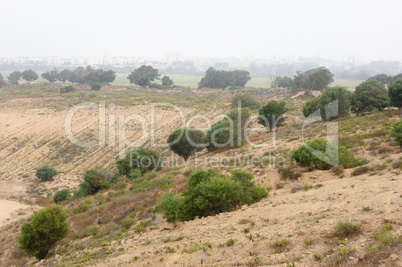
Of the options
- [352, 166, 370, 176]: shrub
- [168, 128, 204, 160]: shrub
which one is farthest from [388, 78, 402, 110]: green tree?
[168, 128, 204, 160]: shrub

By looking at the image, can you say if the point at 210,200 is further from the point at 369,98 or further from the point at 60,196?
the point at 369,98

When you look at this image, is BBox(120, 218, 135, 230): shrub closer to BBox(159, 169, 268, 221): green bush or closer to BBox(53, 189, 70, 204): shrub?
BBox(159, 169, 268, 221): green bush

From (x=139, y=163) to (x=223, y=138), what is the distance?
7112 millimetres

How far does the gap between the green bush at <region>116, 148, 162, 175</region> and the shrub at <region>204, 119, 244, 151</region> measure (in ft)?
15.7

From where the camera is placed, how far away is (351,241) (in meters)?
4.53

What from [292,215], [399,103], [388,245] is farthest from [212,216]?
[399,103]

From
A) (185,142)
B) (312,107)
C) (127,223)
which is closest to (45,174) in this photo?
(185,142)

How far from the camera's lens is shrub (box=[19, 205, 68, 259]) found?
9367mm

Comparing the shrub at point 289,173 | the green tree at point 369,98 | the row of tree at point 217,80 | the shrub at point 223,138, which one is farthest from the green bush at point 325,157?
the row of tree at point 217,80

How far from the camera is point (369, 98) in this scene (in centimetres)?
2303

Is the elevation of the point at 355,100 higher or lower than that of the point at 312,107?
higher

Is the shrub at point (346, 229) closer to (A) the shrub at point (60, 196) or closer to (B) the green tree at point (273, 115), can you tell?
(A) the shrub at point (60, 196)

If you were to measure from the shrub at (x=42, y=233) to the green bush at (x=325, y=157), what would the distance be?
1048 centimetres

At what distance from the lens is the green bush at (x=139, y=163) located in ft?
64.4
